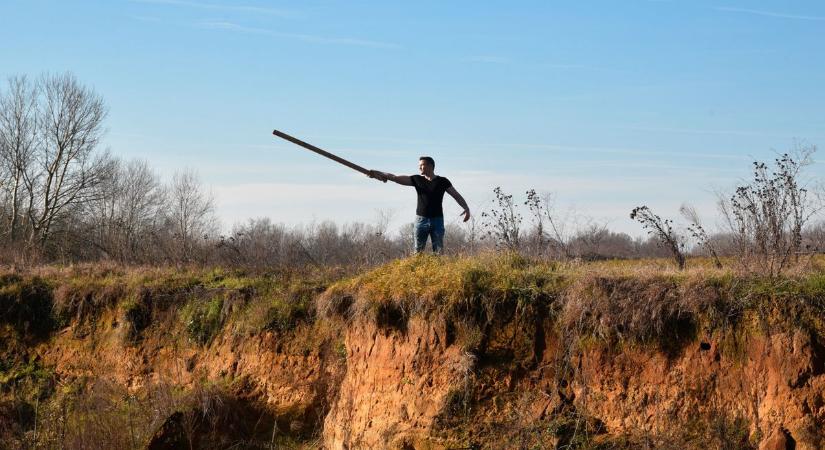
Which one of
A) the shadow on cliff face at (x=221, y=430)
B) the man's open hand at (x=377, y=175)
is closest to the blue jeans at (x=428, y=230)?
the man's open hand at (x=377, y=175)

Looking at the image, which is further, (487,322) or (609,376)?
(487,322)

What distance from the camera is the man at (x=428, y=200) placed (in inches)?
478

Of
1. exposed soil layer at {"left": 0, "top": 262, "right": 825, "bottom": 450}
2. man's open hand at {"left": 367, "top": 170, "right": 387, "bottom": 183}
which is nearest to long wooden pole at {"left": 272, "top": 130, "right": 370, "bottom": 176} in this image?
man's open hand at {"left": 367, "top": 170, "right": 387, "bottom": 183}

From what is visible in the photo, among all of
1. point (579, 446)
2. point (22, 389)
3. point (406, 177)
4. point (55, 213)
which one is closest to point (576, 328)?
point (579, 446)

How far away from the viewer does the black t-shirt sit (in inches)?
478

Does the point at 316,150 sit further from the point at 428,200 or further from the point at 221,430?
the point at 221,430

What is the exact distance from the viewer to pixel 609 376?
9.73 m

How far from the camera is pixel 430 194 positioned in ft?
39.8

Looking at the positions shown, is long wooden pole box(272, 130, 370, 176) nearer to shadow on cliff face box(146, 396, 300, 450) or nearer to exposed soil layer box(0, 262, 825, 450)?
exposed soil layer box(0, 262, 825, 450)

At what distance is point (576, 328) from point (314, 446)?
3990 millimetres

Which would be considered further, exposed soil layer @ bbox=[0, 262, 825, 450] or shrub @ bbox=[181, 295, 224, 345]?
shrub @ bbox=[181, 295, 224, 345]

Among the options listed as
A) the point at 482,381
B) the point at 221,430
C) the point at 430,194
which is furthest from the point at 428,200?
the point at 221,430

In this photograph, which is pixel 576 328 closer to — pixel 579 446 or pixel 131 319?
pixel 579 446

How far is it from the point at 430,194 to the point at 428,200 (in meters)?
0.09
